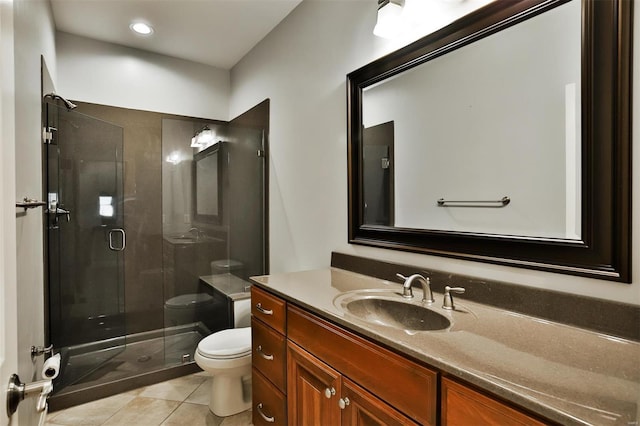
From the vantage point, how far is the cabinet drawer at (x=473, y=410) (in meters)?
0.72

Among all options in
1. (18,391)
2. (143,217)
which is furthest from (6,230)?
(143,217)

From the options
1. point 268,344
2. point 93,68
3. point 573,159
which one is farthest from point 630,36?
point 93,68

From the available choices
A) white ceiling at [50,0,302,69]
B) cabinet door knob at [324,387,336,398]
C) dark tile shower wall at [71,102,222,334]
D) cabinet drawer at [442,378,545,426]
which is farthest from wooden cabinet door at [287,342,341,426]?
white ceiling at [50,0,302,69]

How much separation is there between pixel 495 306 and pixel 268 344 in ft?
3.38

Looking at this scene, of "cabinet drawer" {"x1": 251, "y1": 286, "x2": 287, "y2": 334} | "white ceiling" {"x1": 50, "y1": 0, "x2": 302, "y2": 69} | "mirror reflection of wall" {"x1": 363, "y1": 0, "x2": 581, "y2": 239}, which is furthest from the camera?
"white ceiling" {"x1": 50, "y1": 0, "x2": 302, "y2": 69}

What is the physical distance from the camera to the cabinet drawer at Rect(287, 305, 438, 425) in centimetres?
91

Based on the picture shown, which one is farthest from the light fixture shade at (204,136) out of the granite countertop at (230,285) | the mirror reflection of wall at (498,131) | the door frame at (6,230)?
the door frame at (6,230)

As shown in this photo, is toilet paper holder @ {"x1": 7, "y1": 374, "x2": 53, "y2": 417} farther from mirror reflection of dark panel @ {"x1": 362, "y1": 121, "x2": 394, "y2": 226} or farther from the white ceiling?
the white ceiling

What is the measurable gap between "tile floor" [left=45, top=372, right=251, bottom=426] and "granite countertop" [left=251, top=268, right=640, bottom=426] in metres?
1.34

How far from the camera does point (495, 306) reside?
125 centimetres

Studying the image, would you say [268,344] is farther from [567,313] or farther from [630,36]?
[630,36]

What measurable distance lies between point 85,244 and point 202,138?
1272 millimetres

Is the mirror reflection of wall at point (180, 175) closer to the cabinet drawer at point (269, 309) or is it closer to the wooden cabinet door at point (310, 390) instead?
the cabinet drawer at point (269, 309)

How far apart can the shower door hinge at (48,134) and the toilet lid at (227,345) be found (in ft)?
5.25
